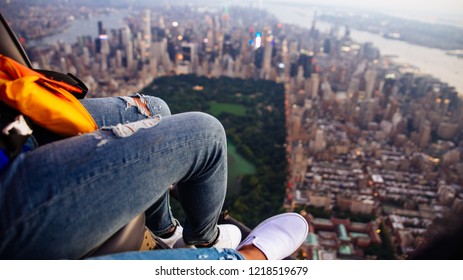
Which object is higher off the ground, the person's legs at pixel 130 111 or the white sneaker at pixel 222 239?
the person's legs at pixel 130 111

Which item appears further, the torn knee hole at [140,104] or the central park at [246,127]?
the central park at [246,127]

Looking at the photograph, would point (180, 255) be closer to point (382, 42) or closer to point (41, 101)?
point (41, 101)

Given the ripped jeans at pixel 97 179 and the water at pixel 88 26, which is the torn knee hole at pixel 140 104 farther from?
the water at pixel 88 26

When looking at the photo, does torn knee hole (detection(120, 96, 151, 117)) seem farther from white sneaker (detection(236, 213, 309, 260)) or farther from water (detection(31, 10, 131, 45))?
water (detection(31, 10, 131, 45))

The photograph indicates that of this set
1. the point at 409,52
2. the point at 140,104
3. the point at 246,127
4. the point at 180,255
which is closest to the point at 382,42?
the point at 409,52

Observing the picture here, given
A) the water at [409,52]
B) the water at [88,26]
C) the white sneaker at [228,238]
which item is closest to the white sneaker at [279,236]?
the white sneaker at [228,238]

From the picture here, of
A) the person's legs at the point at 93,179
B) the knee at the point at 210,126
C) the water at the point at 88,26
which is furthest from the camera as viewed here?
the water at the point at 88,26
